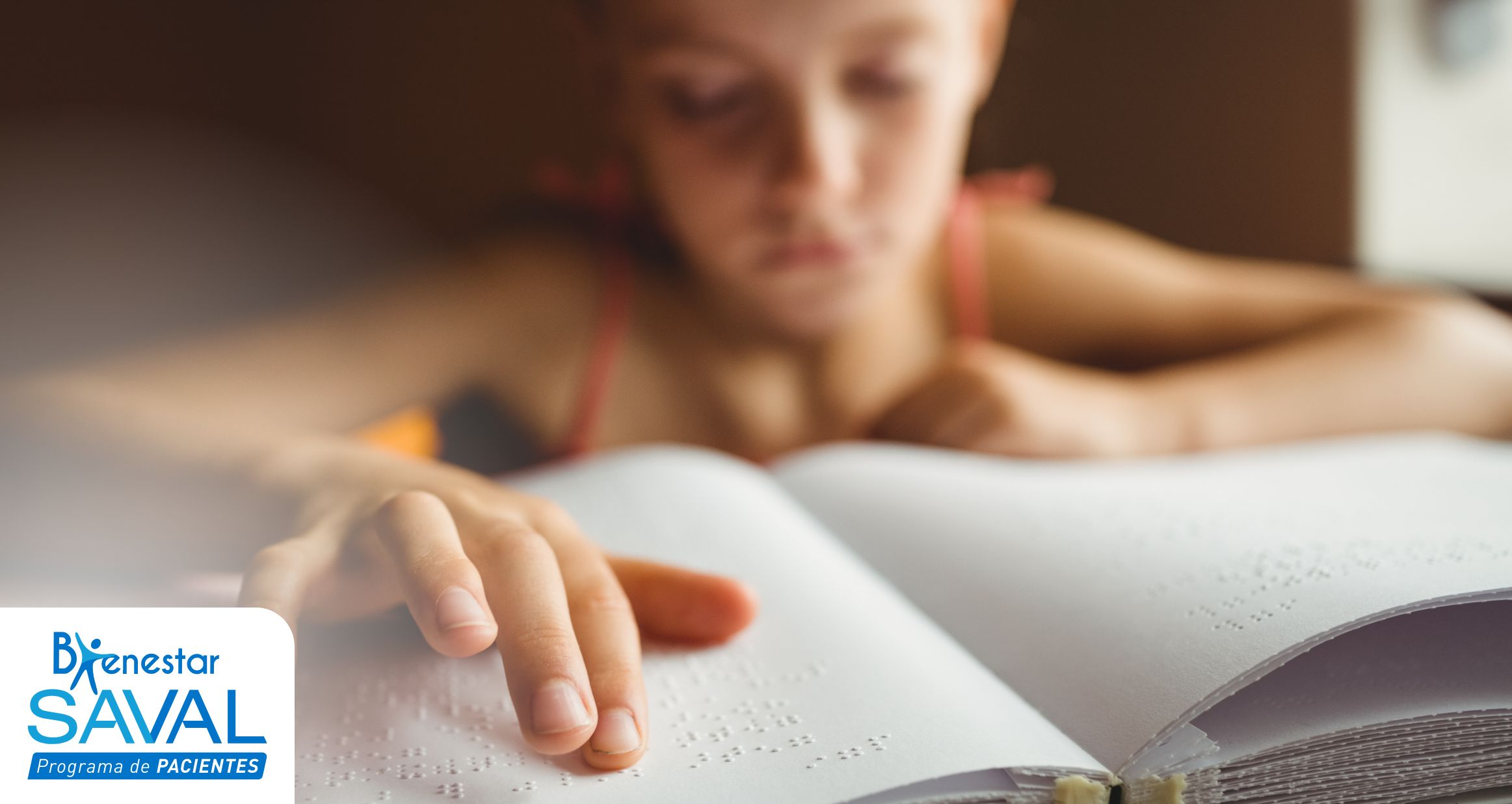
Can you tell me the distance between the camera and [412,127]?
109 cm

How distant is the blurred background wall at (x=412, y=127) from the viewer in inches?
33.6

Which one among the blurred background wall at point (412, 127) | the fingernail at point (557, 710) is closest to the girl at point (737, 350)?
the fingernail at point (557, 710)

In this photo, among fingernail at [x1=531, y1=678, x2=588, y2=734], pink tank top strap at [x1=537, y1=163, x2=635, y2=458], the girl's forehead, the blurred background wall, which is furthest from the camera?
the blurred background wall

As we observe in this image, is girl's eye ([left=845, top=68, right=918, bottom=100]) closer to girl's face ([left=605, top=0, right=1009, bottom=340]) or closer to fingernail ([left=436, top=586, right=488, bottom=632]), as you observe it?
girl's face ([left=605, top=0, right=1009, bottom=340])

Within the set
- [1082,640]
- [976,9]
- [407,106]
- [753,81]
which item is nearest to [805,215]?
[753,81]

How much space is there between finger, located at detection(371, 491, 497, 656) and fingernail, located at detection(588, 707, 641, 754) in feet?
0.10

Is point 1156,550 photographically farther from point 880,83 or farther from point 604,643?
point 880,83

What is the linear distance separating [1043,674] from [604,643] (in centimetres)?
12

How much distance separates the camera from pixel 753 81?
559 mm

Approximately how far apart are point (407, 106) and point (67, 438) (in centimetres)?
69

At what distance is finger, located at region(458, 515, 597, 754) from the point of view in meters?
0.23

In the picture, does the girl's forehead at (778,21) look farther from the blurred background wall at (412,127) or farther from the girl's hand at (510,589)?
the blurred background wall at (412,127)

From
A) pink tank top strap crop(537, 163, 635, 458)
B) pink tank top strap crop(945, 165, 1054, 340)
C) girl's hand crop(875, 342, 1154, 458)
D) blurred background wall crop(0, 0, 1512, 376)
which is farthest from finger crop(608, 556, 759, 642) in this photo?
blurred background wall crop(0, 0, 1512, 376)

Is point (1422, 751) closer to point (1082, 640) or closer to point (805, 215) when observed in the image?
point (1082, 640)
